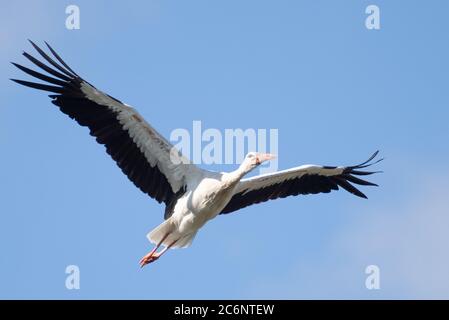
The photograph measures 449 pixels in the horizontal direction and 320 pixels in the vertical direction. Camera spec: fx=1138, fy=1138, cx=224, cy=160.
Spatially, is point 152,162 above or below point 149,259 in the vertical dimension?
above

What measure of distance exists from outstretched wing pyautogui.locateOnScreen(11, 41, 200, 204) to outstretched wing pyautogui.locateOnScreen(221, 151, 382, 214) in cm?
112

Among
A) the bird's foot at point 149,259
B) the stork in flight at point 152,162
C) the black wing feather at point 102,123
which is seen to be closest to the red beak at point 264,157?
the stork in flight at point 152,162

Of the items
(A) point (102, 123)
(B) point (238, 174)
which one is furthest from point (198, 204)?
(A) point (102, 123)

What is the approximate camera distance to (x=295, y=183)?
17.3 m

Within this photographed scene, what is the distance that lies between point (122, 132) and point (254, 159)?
1904 millimetres

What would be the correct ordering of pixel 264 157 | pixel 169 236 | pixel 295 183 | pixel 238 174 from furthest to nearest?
pixel 295 183, pixel 169 236, pixel 264 157, pixel 238 174

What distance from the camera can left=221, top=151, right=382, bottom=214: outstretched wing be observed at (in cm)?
1686

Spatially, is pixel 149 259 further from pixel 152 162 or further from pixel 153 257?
pixel 152 162

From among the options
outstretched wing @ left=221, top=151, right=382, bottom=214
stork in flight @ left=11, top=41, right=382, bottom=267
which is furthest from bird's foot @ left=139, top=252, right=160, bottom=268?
outstretched wing @ left=221, top=151, right=382, bottom=214

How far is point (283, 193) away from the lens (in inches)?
680

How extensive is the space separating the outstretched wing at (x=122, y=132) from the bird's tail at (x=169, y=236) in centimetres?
43

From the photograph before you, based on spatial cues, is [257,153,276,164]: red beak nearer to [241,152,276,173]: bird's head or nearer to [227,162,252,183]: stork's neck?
[241,152,276,173]: bird's head
